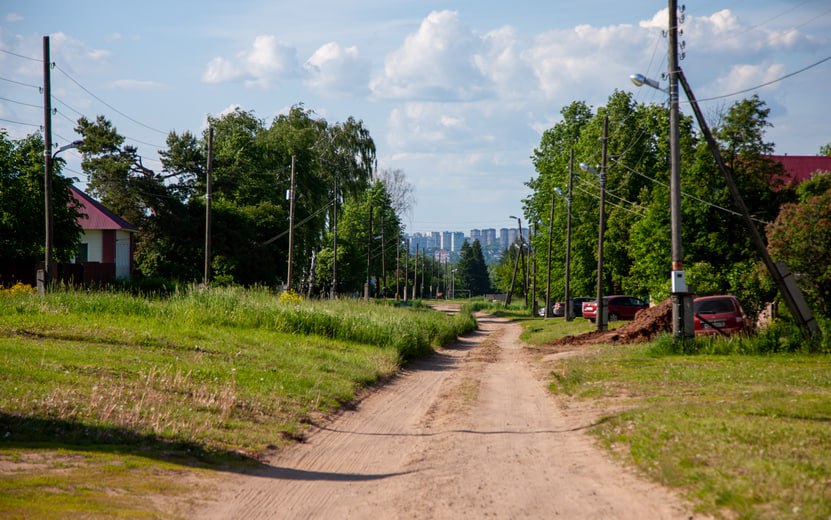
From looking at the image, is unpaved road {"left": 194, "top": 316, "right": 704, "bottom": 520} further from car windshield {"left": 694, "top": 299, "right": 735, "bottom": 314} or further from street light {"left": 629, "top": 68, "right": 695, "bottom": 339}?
car windshield {"left": 694, "top": 299, "right": 735, "bottom": 314}

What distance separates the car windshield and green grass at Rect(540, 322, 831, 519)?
5.96 meters

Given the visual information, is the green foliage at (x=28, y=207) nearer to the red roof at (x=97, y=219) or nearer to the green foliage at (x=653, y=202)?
the red roof at (x=97, y=219)

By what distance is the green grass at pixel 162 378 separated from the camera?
830 cm

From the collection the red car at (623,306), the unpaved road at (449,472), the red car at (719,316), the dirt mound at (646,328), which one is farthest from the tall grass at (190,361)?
the red car at (623,306)

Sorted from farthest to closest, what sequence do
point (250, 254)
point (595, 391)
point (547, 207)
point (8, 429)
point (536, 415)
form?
point (547, 207) < point (250, 254) < point (595, 391) < point (536, 415) < point (8, 429)

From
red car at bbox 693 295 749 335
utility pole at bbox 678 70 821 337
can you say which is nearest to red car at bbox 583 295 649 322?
red car at bbox 693 295 749 335

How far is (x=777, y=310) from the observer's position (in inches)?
1251

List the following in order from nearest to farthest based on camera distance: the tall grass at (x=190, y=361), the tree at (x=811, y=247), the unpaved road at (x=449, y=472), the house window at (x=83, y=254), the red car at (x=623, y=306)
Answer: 1. the unpaved road at (x=449, y=472)
2. the tall grass at (x=190, y=361)
3. the tree at (x=811, y=247)
4. the red car at (x=623, y=306)
5. the house window at (x=83, y=254)

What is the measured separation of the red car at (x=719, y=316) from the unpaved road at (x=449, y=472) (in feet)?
39.7

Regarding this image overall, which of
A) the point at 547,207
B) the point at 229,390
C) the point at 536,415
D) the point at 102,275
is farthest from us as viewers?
the point at 547,207

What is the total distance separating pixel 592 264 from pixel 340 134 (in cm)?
2511

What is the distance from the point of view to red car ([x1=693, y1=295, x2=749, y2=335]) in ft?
82.8

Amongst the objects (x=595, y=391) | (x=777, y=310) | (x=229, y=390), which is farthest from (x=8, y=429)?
(x=777, y=310)

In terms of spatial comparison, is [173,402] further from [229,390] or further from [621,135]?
[621,135]
